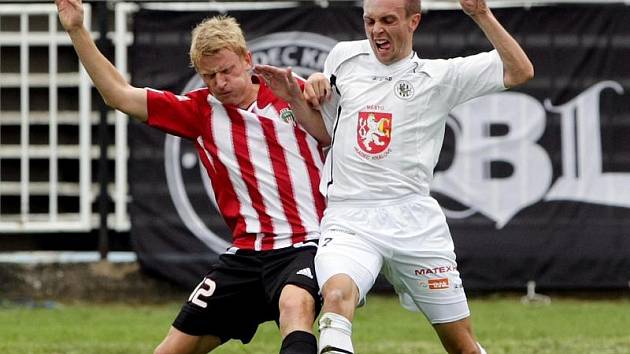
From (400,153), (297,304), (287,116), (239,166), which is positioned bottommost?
(297,304)

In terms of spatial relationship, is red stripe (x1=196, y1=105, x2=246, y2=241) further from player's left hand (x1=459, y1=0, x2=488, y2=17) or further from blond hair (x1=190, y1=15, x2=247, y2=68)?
player's left hand (x1=459, y1=0, x2=488, y2=17)

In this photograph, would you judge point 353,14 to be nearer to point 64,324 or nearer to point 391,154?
point 64,324

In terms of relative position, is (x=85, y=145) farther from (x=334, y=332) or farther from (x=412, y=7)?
(x=334, y=332)

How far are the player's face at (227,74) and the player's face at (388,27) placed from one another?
0.59 meters

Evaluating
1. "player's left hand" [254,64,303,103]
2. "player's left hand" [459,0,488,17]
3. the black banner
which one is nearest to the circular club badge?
the black banner

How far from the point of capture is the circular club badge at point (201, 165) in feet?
39.6

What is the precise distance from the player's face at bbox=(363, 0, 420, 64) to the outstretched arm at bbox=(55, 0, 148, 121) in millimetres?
1104

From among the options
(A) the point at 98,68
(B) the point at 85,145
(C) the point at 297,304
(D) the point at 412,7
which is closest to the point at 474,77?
(D) the point at 412,7

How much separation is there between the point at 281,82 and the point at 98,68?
2.67 ft

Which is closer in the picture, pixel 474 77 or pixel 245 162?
pixel 474 77

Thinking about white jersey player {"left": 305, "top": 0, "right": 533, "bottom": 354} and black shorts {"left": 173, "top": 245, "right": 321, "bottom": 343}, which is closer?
white jersey player {"left": 305, "top": 0, "right": 533, "bottom": 354}

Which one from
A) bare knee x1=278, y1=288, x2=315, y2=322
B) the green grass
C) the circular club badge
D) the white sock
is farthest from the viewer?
the circular club badge

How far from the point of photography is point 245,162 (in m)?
7.04

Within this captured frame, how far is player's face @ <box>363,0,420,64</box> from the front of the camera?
6.76 metres
